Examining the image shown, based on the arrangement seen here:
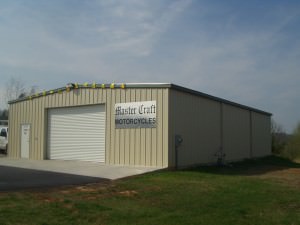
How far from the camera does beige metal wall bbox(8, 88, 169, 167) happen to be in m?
17.0

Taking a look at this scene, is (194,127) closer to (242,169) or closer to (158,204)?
(242,169)

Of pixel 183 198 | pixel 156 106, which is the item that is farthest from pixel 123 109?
pixel 183 198

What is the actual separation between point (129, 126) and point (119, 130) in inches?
27.2

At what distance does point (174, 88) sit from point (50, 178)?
21.8 feet

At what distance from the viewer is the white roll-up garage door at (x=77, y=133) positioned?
19.7 meters

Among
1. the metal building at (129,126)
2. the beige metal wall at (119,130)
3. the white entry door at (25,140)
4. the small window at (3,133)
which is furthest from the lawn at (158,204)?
the small window at (3,133)

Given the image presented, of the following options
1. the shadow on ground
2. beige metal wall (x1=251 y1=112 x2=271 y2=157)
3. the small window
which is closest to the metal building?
the shadow on ground

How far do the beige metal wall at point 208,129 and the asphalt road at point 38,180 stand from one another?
4.51 m

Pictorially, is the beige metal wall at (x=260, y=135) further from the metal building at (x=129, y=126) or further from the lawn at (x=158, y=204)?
the lawn at (x=158, y=204)

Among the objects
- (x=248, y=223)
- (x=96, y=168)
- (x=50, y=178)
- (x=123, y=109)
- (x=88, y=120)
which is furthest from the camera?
(x=88, y=120)

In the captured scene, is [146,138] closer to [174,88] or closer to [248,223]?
[174,88]

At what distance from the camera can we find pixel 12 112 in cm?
2541

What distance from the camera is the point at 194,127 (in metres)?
19.2

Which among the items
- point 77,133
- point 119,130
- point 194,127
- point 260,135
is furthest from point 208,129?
point 260,135
